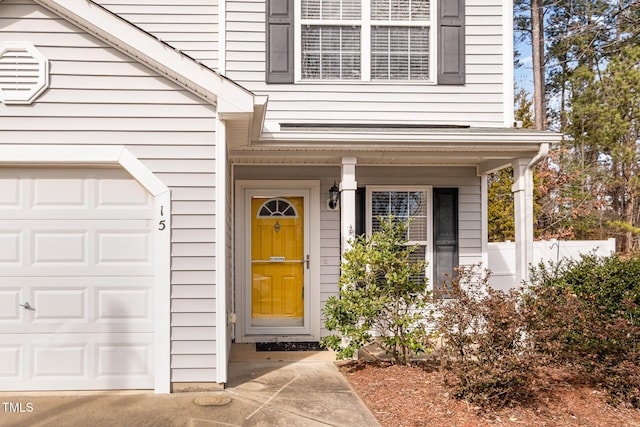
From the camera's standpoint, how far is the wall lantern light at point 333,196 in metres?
6.96

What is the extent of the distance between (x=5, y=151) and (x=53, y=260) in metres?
1.10

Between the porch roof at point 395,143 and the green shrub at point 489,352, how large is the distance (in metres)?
2.18

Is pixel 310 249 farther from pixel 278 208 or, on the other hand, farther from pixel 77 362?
pixel 77 362

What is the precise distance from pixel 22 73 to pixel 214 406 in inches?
139

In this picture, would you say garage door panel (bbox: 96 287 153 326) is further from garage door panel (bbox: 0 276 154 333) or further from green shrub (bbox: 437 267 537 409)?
green shrub (bbox: 437 267 537 409)

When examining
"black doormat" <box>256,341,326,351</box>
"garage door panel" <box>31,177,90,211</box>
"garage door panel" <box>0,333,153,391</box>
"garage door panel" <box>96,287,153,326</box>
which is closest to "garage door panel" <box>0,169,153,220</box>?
"garage door panel" <box>31,177,90,211</box>

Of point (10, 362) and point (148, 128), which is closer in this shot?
point (10, 362)

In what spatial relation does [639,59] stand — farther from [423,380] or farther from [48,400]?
[48,400]

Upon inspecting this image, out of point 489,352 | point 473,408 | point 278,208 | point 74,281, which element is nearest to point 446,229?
point 278,208

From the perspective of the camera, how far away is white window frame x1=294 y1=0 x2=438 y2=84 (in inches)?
273

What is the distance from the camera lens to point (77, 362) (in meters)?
4.66

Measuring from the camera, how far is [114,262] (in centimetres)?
474

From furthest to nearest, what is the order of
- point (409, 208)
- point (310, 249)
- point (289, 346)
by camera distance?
point (409, 208), point (310, 249), point (289, 346)

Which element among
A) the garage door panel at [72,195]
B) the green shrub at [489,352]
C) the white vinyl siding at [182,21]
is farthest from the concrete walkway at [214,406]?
the white vinyl siding at [182,21]
